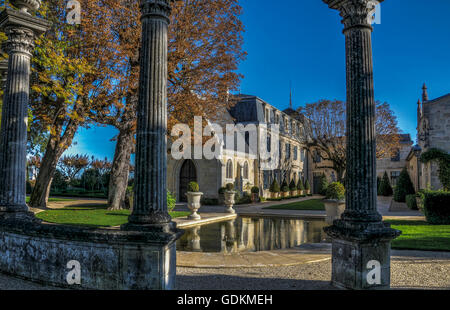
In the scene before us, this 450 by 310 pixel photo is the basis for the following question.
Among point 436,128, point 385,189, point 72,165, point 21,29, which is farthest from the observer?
point 72,165

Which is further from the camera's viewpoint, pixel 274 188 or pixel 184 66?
pixel 274 188

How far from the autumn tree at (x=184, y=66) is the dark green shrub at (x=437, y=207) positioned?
10.3 m

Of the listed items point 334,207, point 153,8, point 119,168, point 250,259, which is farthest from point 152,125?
point 119,168

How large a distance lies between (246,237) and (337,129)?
24362 mm

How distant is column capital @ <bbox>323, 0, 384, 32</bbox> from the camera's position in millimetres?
5113

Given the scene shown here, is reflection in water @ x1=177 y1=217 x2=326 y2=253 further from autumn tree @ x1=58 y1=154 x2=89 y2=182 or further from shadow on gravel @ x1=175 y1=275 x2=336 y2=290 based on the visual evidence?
autumn tree @ x1=58 y1=154 x2=89 y2=182

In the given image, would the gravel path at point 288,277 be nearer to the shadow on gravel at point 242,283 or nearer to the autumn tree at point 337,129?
the shadow on gravel at point 242,283

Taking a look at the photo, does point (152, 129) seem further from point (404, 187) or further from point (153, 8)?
point (404, 187)

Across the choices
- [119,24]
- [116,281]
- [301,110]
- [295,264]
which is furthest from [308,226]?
[301,110]

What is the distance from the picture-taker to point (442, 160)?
17.3 m

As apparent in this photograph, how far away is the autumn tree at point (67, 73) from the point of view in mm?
13039

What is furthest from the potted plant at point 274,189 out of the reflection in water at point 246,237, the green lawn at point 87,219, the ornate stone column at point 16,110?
the ornate stone column at point 16,110

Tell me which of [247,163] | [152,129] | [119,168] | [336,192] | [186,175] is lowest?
[336,192]
